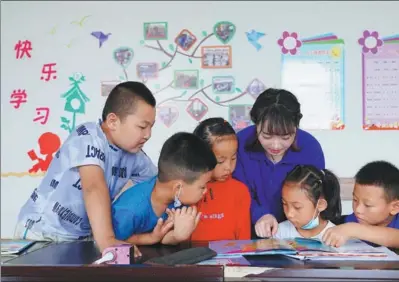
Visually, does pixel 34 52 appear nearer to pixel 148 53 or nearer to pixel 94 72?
pixel 94 72

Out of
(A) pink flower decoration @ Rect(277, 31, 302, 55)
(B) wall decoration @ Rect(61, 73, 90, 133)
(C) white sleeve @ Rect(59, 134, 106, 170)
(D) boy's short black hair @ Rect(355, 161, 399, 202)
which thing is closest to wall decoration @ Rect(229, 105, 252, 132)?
(A) pink flower decoration @ Rect(277, 31, 302, 55)

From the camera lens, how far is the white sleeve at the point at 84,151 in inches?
56.8

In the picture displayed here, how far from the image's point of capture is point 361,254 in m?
1.16

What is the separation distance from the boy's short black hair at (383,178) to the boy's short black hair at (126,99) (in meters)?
0.69

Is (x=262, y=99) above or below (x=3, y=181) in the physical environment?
above

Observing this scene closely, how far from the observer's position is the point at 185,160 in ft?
4.78

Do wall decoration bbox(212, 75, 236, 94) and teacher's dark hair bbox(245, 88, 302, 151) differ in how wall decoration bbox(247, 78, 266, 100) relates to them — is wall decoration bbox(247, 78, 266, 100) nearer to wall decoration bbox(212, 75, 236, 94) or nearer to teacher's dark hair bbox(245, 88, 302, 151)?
wall decoration bbox(212, 75, 236, 94)

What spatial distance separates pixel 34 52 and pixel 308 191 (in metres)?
1.92

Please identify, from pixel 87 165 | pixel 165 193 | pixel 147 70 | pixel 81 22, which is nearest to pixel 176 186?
pixel 165 193

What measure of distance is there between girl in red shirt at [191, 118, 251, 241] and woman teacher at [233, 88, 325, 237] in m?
0.06

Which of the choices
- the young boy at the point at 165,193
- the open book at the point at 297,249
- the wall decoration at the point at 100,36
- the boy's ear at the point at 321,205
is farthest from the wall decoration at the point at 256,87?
the open book at the point at 297,249

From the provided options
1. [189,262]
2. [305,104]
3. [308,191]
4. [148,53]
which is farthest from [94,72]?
[189,262]

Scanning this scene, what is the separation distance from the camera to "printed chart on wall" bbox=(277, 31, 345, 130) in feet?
9.00

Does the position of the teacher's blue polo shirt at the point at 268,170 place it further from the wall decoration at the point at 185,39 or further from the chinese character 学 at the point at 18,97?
the chinese character 学 at the point at 18,97
